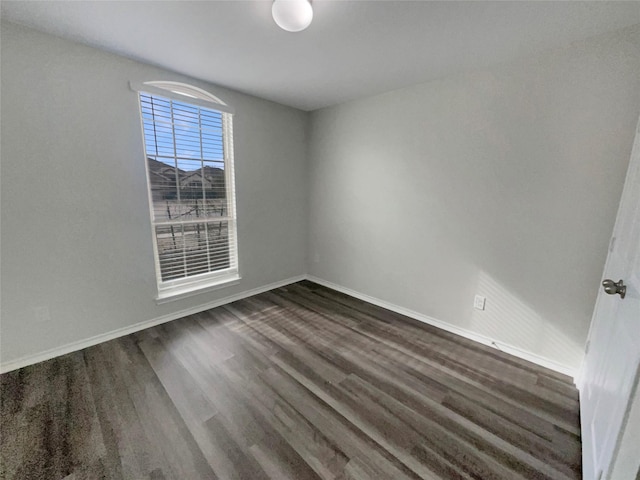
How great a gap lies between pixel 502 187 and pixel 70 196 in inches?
134

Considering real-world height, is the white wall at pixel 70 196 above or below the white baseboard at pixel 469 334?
above

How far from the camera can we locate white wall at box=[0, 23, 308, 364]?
1802 mm

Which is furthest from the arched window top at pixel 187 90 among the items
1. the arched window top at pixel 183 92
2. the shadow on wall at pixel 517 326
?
the shadow on wall at pixel 517 326

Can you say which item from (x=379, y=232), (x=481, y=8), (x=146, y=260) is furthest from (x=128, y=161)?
(x=481, y=8)

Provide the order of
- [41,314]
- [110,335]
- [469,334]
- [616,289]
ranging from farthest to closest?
[469,334] → [110,335] → [41,314] → [616,289]

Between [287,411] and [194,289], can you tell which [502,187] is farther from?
[194,289]

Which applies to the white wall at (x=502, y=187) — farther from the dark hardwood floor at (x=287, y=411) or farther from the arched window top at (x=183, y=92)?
the arched window top at (x=183, y=92)

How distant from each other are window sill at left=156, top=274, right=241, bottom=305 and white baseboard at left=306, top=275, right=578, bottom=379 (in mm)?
1351

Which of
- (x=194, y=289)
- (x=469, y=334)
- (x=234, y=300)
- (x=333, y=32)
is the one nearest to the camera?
(x=333, y=32)

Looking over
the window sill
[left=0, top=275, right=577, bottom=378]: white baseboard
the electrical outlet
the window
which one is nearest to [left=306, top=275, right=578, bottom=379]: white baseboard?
[left=0, top=275, right=577, bottom=378]: white baseboard

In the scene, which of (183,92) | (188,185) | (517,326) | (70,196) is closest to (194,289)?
(188,185)

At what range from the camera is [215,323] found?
264 centimetres

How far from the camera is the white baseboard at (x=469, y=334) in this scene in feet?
6.64

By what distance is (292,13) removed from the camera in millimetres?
1409
